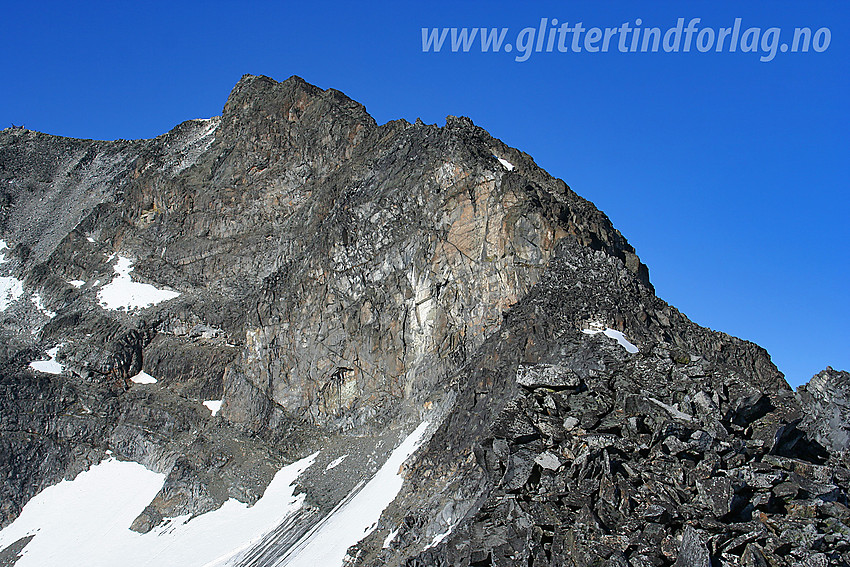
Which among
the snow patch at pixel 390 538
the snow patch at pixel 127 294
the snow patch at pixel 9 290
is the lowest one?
the snow patch at pixel 390 538

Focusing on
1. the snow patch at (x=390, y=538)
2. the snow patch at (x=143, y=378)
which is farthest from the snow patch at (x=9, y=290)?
the snow patch at (x=390, y=538)

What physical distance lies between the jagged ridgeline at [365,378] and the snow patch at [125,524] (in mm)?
197

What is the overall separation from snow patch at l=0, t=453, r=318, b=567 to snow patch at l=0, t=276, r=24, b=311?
20734mm

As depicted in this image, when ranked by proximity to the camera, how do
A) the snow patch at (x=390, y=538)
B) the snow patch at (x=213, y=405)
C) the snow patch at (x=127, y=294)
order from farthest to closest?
the snow patch at (x=127, y=294) → the snow patch at (x=213, y=405) → the snow patch at (x=390, y=538)

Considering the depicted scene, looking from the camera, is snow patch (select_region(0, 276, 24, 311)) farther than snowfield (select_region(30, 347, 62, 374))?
Yes

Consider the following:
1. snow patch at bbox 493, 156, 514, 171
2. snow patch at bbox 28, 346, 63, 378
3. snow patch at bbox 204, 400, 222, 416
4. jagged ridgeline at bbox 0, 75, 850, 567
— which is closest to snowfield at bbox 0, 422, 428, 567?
jagged ridgeline at bbox 0, 75, 850, 567

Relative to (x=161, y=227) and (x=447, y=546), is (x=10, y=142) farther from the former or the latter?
(x=447, y=546)

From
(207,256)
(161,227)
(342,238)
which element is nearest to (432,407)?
(342,238)

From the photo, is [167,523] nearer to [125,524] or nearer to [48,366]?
[125,524]

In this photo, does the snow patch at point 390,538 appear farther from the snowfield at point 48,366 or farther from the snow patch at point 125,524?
the snowfield at point 48,366

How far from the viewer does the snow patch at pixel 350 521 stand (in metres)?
31.2

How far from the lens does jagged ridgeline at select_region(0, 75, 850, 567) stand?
57.6 ft

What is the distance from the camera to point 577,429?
19.6 meters

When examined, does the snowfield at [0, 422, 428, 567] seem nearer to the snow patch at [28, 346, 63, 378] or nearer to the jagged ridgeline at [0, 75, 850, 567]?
the jagged ridgeline at [0, 75, 850, 567]
